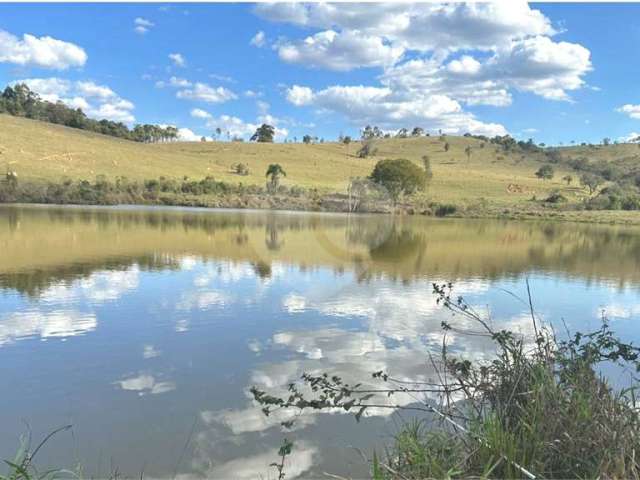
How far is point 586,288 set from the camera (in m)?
20.8

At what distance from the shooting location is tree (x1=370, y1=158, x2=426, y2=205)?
76.1 m

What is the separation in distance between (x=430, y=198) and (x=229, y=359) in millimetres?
77408

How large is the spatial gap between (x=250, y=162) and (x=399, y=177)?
121 ft

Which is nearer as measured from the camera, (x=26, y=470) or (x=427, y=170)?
(x=26, y=470)

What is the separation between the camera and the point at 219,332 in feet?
38.8

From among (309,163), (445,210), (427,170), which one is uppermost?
(309,163)

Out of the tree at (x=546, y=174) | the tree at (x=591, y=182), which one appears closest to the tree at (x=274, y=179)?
the tree at (x=591, y=182)

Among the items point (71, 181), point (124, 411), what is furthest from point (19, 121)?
point (124, 411)

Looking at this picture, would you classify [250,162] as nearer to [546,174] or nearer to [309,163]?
[309,163]

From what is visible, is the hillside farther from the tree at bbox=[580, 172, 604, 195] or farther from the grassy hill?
the tree at bbox=[580, 172, 604, 195]

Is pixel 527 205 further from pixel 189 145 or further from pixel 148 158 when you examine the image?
pixel 189 145

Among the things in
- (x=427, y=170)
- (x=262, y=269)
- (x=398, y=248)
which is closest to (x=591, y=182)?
(x=427, y=170)

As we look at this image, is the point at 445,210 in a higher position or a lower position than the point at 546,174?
lower

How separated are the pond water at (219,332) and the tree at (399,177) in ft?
156
